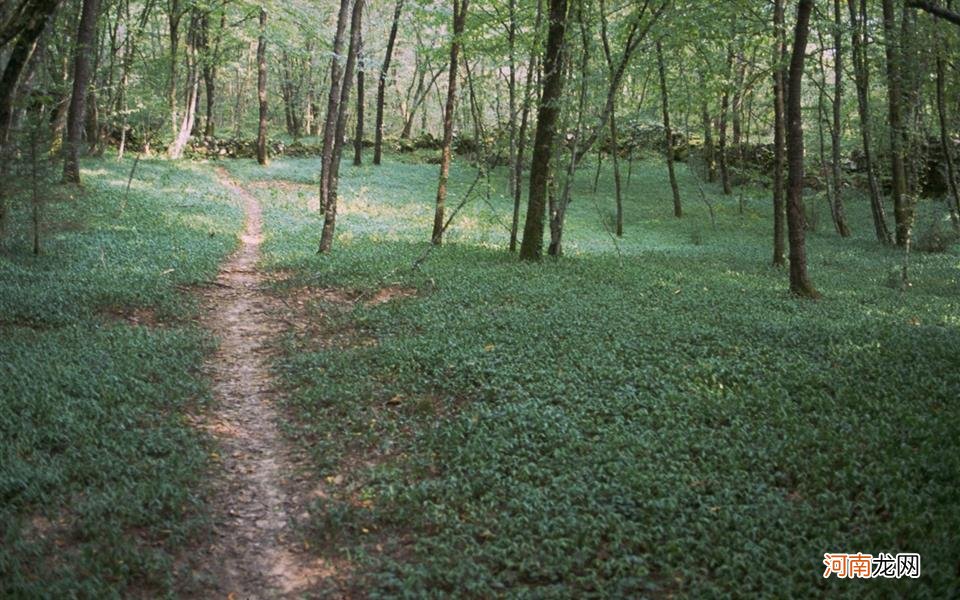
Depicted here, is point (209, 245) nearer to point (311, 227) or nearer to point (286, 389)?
point (311, 227)

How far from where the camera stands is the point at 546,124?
1466 centimetres

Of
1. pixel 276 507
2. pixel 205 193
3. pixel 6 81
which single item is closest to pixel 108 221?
pixel 205 193

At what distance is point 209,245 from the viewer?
15.8m

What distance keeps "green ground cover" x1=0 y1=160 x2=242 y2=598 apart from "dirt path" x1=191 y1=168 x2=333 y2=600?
26 cm

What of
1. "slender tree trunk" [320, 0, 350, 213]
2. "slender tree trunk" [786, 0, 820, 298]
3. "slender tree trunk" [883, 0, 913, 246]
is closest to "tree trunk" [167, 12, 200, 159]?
"slender tree trunk" [320, 0, 350, 213]

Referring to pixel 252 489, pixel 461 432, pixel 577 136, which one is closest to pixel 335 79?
pixel 577 136

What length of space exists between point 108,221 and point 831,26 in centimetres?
1747

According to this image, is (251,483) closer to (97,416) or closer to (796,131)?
(97,416)

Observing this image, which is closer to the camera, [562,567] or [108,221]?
[562,567]

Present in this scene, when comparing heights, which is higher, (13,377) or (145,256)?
(145,256)

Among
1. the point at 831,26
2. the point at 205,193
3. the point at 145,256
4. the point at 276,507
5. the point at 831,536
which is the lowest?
the point at 276,507

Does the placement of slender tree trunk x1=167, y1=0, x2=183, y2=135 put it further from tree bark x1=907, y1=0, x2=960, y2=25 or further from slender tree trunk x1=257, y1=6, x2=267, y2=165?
tree bark x1=907, y1=0, x2=960, y2=25

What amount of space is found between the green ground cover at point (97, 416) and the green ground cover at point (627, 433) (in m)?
1.26

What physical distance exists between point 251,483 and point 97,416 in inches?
77.0
